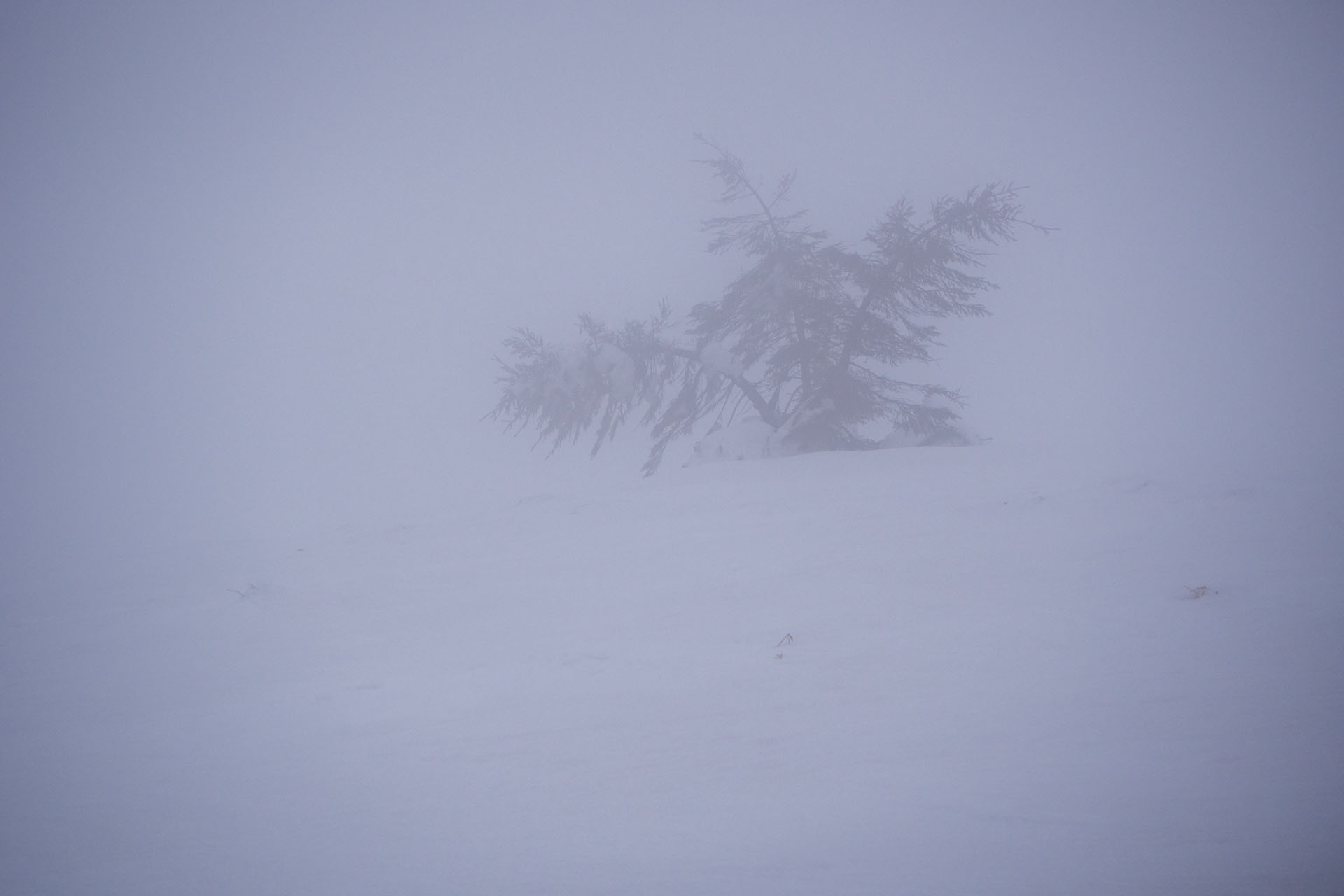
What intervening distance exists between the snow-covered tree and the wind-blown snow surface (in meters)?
6.27

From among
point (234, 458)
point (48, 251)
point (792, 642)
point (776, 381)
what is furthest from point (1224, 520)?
point (48, 251)

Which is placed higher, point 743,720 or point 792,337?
point 792,337

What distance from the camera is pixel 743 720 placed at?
2.13 metres

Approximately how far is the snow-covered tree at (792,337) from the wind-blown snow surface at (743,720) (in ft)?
20.6

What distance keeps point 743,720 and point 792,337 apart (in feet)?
29.2

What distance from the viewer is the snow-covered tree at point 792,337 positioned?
10.0 m

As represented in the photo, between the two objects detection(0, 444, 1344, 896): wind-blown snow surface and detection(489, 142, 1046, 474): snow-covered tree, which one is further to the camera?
detection(489, 142, 1046, 474): snow-covered tree

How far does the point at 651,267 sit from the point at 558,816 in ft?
195

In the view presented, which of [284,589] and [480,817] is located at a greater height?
[284,589]

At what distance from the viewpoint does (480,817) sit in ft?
5.92

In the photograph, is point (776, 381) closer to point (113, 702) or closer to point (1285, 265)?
point (113, 702)

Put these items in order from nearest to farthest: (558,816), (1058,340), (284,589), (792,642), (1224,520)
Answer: (558,816) → (792,642) → (1224,520) → (284,589) → (1058,340)

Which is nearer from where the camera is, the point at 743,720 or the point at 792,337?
the point at 743,720

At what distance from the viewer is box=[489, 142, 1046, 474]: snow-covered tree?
10.0m
